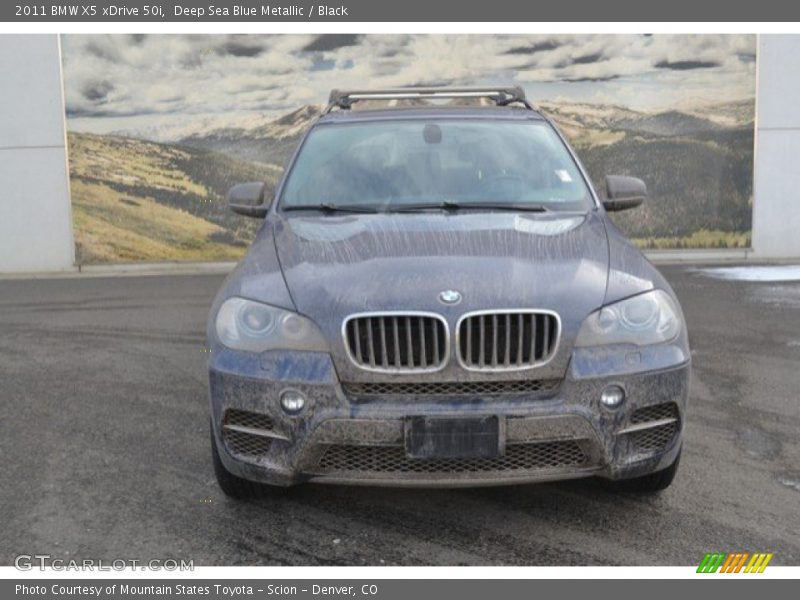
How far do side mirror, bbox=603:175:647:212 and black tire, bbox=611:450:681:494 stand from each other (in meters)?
1.47

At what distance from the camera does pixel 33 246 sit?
12.7 m

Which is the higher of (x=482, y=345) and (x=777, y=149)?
(x=482, y=345)

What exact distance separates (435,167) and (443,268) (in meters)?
1.34

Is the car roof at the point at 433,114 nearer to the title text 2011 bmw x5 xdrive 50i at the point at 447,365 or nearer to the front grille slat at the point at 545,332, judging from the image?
the title text 2011 bmw x5 xdrive 50i at the point at 447,365

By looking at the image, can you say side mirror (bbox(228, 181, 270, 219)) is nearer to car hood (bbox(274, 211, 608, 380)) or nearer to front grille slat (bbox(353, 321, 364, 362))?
car hood (bbox(274, 211, 608, 380))

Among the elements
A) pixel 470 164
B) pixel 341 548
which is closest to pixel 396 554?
pixel 341 548

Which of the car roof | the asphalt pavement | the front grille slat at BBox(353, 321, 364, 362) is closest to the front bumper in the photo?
the front grille slat at BBox(353, 321, 364, 362)

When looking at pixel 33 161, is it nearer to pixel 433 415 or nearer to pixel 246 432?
pixel 246 432

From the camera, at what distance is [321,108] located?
12.8 m

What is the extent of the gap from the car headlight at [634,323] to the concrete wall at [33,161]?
10790 mm

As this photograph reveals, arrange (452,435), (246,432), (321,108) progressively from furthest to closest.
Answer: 1. (321,108)
2. (246,432)
3. (452,435)

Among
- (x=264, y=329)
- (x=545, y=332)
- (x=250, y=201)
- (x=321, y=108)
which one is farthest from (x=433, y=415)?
(x=321, y=108)

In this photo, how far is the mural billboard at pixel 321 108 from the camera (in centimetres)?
1264

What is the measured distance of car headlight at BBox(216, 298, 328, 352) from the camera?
11.3ft
